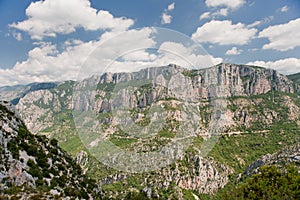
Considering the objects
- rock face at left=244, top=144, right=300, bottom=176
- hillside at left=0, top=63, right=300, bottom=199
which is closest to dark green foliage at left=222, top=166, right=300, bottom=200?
hillside at left=0, top=63, right=300, bottom=199

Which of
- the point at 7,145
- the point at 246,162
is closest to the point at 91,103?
the point at 7,145

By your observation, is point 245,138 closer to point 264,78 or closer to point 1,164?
point 264,78

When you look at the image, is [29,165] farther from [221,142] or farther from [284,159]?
[221,142]

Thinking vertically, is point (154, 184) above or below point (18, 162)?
below

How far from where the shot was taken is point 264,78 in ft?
641

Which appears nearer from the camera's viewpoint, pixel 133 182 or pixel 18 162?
pixel 18 162

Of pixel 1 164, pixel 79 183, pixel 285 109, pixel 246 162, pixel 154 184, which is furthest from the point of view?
pixel 285 109

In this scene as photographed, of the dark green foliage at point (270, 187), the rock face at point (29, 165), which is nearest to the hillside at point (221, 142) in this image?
the rock face at point (29, 165)

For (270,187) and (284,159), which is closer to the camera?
(270,187)

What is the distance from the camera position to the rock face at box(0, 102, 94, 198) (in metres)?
13.0

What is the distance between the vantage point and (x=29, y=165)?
14828 mm

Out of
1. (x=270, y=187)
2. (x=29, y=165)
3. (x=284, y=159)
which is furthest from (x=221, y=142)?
(x=29, y=165)

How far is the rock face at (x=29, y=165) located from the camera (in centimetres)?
1297

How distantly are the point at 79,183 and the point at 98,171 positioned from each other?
109 m
